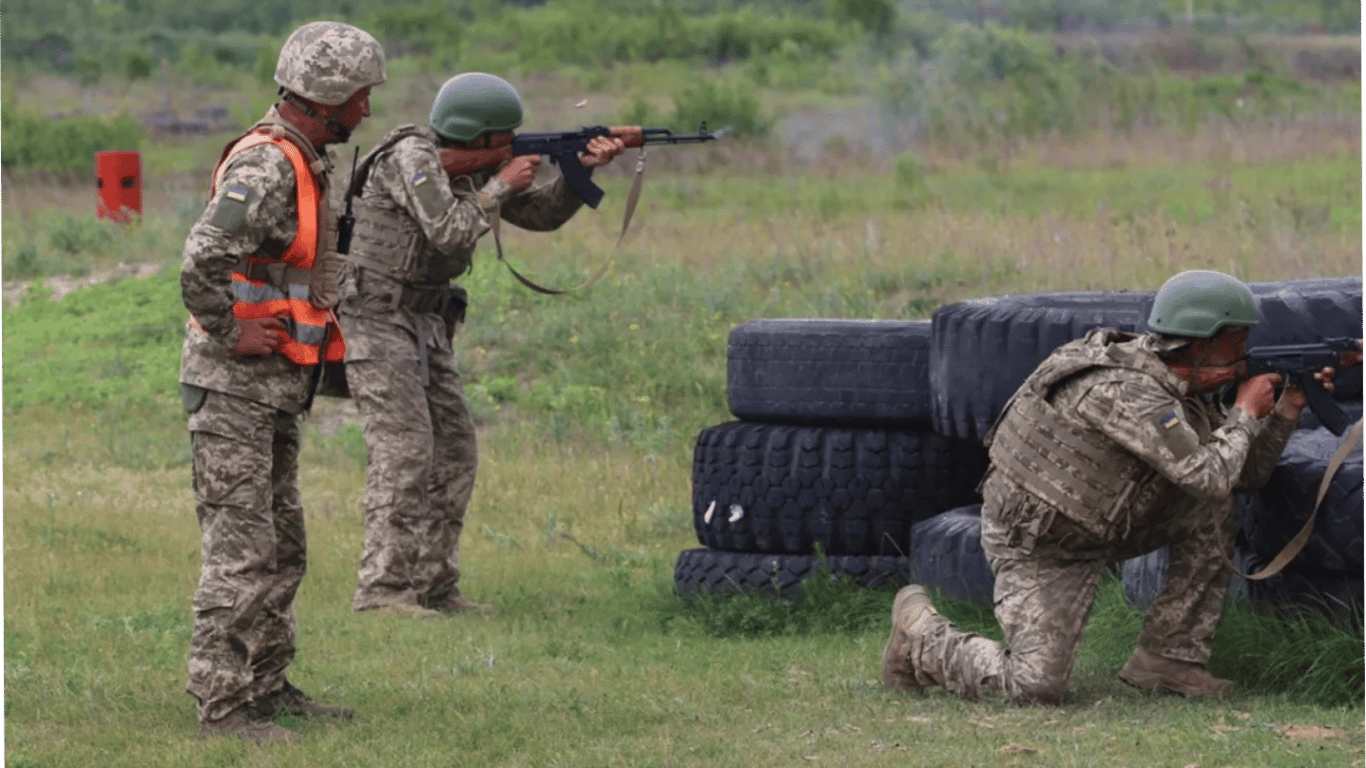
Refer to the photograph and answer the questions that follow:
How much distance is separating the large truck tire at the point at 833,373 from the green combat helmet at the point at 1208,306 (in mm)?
2127

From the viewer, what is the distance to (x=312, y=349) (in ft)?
20.5

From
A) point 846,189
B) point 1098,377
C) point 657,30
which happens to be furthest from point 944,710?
point 657,30

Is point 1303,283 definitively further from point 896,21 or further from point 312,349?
point 896,21

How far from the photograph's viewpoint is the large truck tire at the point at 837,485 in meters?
8.30

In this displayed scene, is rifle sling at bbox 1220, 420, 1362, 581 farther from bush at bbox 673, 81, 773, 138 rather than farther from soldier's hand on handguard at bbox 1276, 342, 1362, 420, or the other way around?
bush at bbox 673, 81, 773, 138

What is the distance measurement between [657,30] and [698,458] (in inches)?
1585

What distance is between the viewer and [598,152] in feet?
29.7

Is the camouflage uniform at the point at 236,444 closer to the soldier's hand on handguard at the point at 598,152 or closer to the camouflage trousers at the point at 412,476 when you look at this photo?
the camouflage trousers at the point at 412,476

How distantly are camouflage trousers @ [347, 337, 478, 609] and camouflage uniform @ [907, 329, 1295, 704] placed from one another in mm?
3008

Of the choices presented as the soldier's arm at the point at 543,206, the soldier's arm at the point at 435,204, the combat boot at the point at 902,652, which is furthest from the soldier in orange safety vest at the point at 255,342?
the soldier's arm at the point at 543,206

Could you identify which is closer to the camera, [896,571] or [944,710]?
[944,710]

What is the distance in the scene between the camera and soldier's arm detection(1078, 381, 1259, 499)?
5984 mm

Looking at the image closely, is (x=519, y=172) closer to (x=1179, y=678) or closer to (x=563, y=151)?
(x=563, y=151)

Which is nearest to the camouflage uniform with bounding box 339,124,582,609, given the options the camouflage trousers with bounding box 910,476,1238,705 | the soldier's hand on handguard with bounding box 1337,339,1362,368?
the camouflage trousers with bounding box 910,476,1238,705
